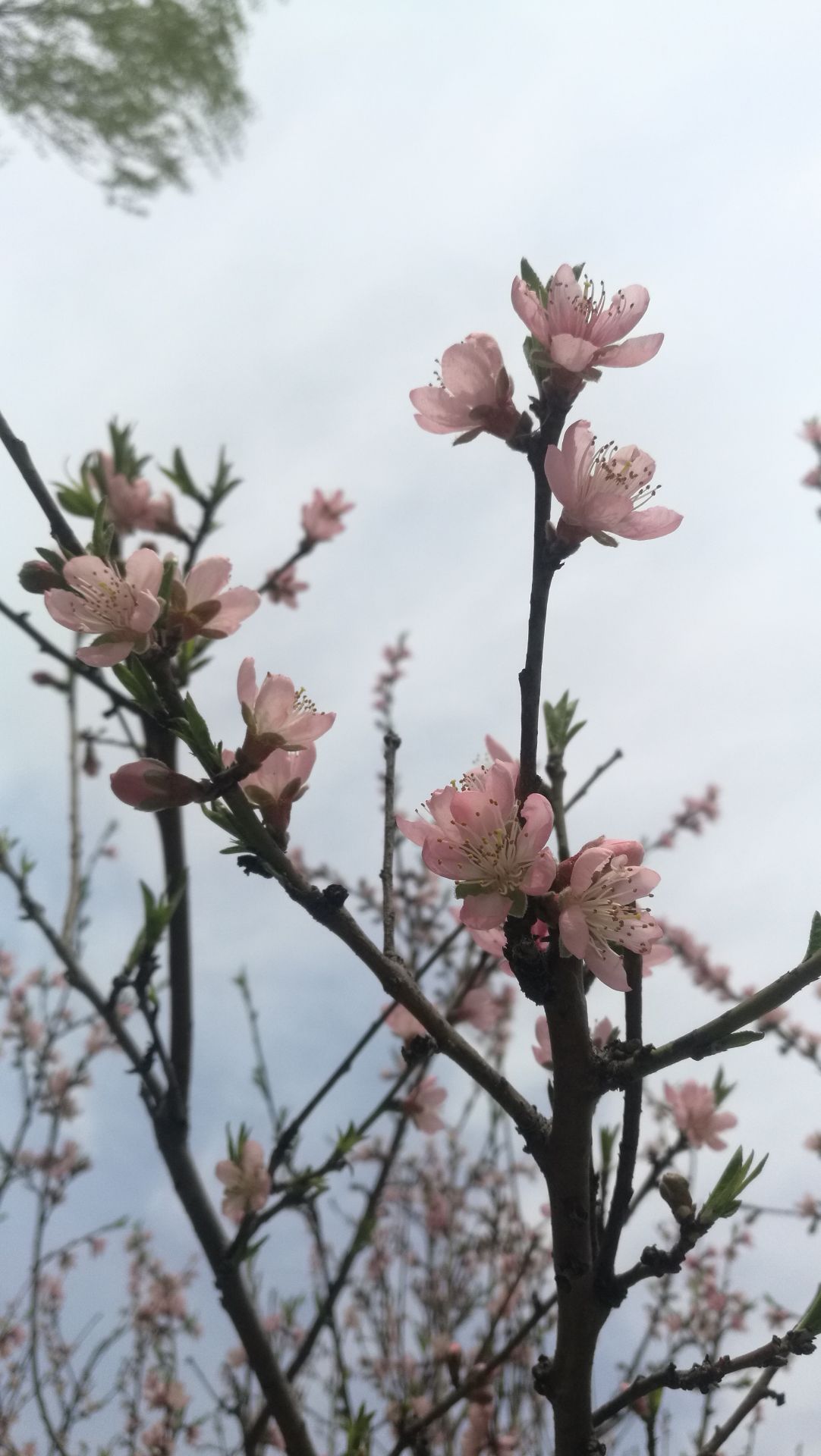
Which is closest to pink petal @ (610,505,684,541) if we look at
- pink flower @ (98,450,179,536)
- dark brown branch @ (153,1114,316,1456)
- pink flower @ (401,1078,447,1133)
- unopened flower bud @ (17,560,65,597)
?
unopened flower bud @ (17,560,65,597)

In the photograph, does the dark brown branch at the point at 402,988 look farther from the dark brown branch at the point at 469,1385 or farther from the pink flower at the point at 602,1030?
the dark brown branch at the point at 469,1385

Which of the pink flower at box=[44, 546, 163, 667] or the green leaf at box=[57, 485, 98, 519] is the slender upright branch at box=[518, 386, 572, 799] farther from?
the green leaf at box=[57, 485, 98, 519]

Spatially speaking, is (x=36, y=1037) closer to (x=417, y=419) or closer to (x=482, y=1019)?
(x=482, y=1019)

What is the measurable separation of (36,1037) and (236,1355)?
195 centimetres

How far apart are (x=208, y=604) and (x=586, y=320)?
53 cm

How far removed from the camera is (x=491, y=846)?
0.86m

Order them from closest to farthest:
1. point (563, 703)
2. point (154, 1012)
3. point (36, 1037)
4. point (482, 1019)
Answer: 1. point (563, 703)
2. point (154, 1012)
3. point (482, 1019)
4. point (36, 1037)

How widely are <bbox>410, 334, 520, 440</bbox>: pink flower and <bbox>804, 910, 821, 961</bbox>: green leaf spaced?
0.60 m

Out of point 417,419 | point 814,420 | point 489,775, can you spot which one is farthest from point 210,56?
point 489,775

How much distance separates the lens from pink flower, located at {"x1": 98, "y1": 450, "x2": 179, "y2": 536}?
263 cm

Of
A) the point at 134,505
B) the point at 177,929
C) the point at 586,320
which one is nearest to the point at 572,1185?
the point at 586,320

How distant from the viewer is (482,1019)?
217 centimetres

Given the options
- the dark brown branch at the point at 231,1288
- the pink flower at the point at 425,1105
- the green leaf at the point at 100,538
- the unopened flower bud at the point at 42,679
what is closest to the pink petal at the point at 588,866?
the green leaf at the point at 100,538

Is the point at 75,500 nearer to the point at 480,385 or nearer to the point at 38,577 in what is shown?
the point at 38,577
